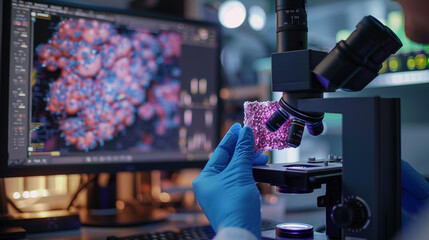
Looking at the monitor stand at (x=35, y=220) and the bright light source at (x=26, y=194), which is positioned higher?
the bright light source at (x=26, y=194)

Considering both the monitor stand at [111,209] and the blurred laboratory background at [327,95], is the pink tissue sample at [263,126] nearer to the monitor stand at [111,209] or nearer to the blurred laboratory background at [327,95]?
the blurred laboratory background at [327,95]

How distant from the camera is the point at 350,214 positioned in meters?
0.57

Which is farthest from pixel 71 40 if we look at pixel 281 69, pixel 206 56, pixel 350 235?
pixel 350 235

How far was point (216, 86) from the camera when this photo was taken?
1.26m

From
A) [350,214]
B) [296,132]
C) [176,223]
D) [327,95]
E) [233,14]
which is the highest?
[233,14]

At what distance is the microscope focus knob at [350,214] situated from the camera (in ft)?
1.84

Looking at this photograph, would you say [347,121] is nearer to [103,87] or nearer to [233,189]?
[233,189]

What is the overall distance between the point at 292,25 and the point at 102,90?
0.60m

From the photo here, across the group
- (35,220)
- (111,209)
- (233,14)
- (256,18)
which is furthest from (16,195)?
(256,18)

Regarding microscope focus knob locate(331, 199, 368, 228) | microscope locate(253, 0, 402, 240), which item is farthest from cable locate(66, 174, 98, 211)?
microscope focus knob locate(331, 199, 368, 228)

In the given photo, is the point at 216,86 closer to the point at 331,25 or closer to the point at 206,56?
the point at 206,56

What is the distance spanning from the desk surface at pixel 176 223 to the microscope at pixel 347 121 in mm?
427

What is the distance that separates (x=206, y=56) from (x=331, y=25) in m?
2.42

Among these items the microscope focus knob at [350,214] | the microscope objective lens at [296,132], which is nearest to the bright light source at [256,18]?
the microscope objective lens at [296,132]
